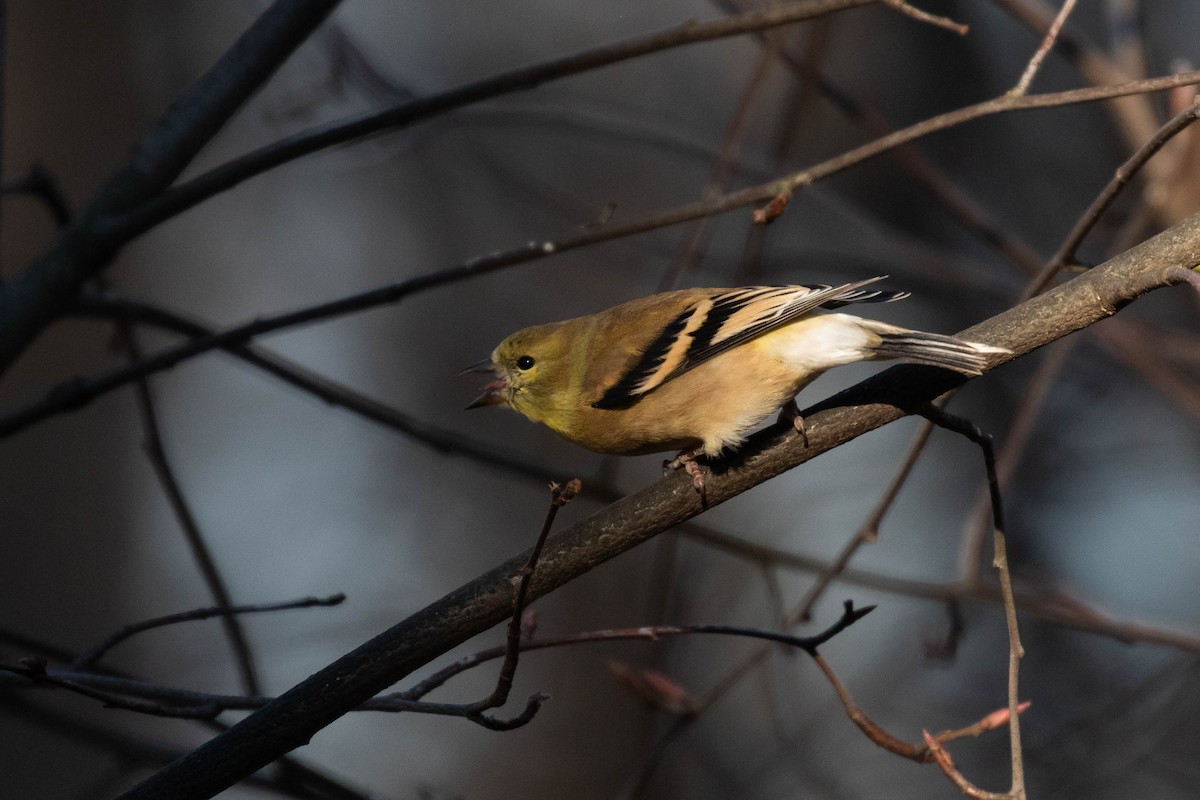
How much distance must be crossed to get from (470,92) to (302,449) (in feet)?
19.7

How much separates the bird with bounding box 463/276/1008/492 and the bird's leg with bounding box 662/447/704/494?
1cm

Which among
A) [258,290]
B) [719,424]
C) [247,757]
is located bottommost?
[247,757]

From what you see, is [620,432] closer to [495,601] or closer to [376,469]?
[495,601]

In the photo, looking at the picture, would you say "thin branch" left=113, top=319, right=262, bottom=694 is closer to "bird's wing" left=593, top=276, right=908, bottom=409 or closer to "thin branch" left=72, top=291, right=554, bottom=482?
"thin branch" left=72, top=291, right=554, bottom=482

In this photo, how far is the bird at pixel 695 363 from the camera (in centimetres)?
288

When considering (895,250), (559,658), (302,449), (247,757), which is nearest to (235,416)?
(302,449)

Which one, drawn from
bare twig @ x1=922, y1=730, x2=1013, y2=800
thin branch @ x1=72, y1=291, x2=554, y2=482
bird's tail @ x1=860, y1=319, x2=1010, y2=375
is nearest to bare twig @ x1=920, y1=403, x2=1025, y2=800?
bare twig @ x1=922, y1=730, x2=1013, y2=800

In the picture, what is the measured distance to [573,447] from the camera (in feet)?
26.3

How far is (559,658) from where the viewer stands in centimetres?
813

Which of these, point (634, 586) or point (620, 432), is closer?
point (620, 432)

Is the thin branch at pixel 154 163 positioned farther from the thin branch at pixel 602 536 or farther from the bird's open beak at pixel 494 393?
the thin branch at pixel 602 536

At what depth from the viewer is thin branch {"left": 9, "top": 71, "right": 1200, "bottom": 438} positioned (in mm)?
2566

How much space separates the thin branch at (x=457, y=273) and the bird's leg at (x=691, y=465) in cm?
64

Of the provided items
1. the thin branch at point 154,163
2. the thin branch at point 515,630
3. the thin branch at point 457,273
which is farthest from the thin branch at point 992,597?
the thin branch at point 154,163
